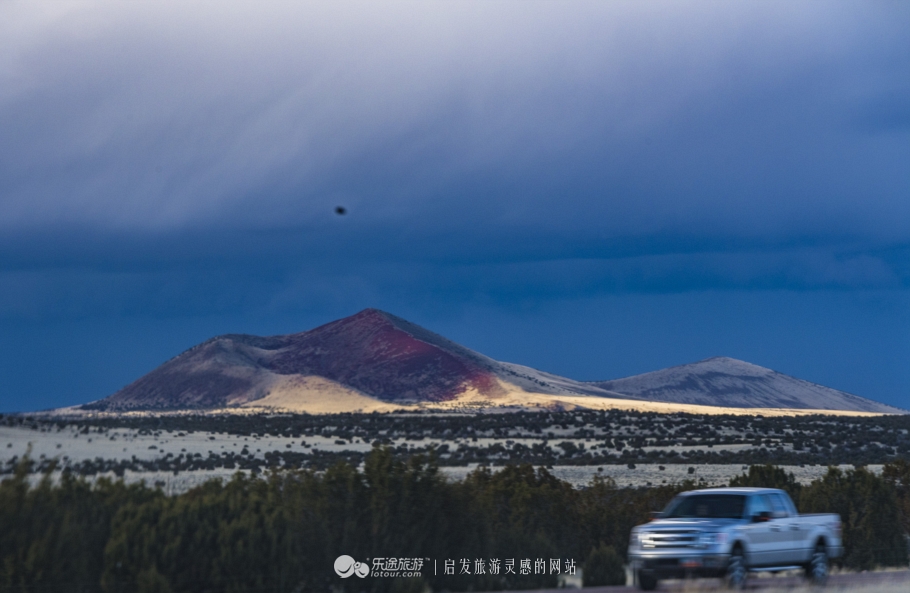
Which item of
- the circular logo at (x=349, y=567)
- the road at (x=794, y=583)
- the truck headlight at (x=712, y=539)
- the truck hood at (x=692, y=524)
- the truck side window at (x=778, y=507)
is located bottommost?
the road at (x=794, y=583)

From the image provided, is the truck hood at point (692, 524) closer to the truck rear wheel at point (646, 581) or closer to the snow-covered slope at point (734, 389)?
the truck rear wheel at point (646, 581)

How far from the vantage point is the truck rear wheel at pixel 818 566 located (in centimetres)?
1760

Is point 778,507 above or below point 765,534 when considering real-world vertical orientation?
above

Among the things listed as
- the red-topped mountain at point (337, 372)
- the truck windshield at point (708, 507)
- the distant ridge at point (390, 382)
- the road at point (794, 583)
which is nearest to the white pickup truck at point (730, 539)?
the truck windshield at point (708, 507)

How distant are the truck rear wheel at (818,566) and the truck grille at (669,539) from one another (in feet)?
10.0

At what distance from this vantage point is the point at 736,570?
15.9 m

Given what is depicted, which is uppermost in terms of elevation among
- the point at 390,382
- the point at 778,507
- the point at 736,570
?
the point at 390,382

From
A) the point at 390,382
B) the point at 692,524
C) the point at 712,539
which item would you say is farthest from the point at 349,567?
the point at 390,382

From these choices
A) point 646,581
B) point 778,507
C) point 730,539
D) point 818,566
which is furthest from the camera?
point 818,566

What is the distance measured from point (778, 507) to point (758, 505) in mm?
693

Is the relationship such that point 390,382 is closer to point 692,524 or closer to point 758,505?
point 758,505

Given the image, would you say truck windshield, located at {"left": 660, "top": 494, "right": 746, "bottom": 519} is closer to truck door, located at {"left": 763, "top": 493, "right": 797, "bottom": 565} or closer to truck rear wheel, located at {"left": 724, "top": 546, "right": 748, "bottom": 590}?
truck door, located at {"left": 763, "top": 493, "right": 797, "bottom": 565}

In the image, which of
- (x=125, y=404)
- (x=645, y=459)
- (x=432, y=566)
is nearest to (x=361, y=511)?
(x=432, y=566)

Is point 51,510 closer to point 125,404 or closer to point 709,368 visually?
point 125,404
